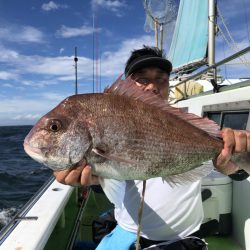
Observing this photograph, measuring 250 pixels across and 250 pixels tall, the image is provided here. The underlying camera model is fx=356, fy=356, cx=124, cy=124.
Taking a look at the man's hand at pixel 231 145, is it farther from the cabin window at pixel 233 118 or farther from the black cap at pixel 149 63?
the cabin window at pixel 233 118

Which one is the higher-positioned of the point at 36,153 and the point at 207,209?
the point at 36,153

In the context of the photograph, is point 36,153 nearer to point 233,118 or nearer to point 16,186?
point 233,118

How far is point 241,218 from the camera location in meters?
3.54

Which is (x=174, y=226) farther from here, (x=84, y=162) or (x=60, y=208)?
(x=60, y=208)

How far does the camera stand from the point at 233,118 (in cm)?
398

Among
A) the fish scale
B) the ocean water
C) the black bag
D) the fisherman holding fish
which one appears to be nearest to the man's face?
the fisherman holding fish

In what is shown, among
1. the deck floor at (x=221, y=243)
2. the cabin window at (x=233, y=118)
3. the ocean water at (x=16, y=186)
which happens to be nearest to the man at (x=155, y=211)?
the deck floor at (x=221, y=243)

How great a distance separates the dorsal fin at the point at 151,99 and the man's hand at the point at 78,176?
39 cm

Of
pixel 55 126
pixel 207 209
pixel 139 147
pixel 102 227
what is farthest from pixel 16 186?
pixel 139 147

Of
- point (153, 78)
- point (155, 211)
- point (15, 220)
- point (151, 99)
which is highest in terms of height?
point (153, 78)

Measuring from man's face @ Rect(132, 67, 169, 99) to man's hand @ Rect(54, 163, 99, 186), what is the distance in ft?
2.92

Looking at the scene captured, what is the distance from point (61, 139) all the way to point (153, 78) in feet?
3.51

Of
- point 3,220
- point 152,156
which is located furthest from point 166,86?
point 3,220

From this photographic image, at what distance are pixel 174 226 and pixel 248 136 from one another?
83cm
